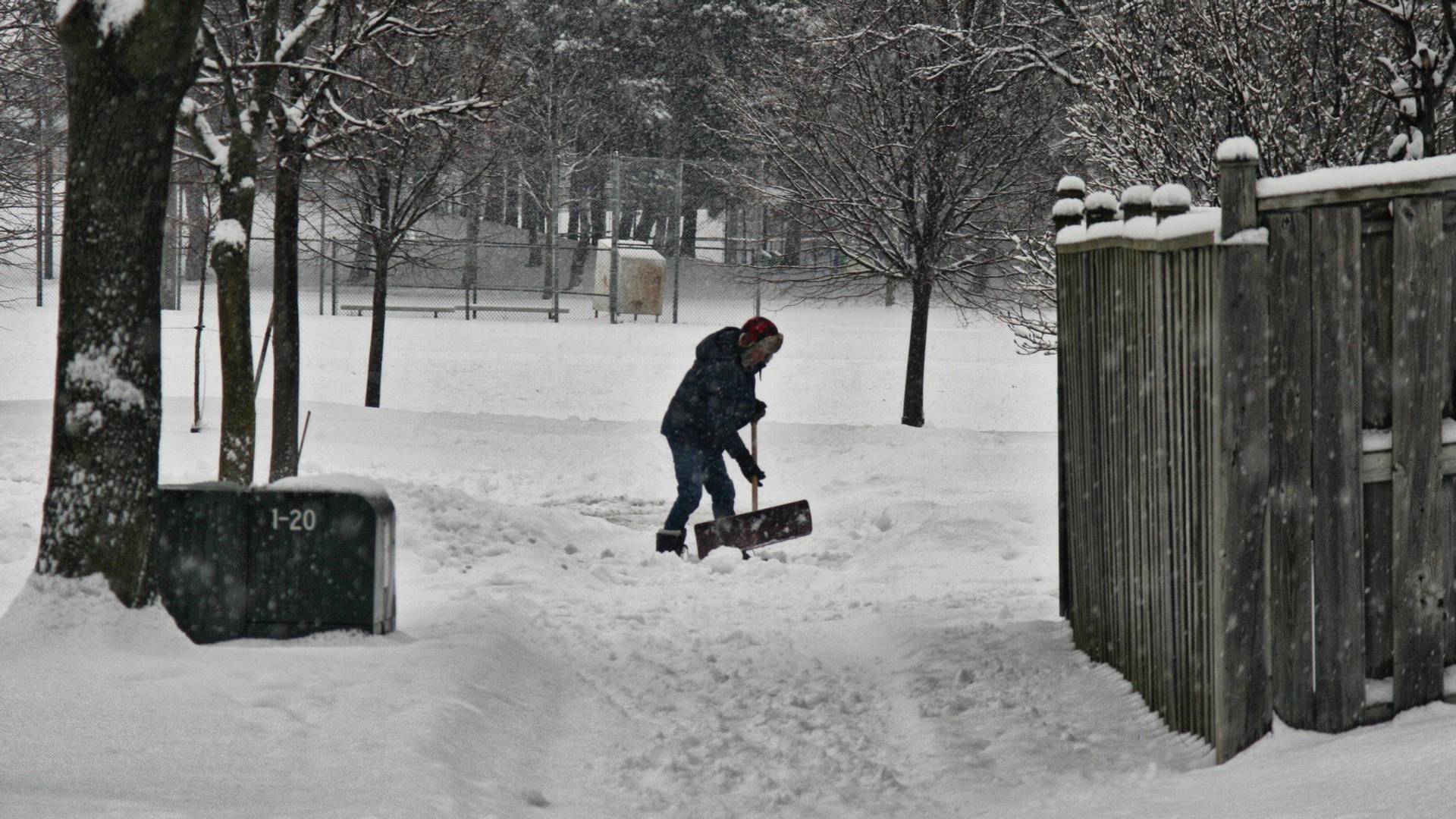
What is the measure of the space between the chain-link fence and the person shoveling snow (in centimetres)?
1694

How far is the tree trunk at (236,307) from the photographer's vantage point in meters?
10.2

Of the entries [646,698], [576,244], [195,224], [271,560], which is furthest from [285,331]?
[576,244]

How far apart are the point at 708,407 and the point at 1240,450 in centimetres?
624

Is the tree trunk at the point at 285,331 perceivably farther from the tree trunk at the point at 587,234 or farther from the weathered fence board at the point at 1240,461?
the tree trunk at the point at 587,234

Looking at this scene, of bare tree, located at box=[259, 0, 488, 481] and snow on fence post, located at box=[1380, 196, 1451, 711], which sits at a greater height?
bare tree, located at box=[259, 0, 488, 481]

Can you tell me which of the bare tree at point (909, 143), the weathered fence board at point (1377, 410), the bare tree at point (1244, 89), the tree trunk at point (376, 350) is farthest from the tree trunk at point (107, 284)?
the tree trunk at point (376, 350)

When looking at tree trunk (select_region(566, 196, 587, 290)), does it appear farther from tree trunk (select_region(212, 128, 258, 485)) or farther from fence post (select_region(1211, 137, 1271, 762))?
fence post (select_region(1211, 137, 1271, 762))

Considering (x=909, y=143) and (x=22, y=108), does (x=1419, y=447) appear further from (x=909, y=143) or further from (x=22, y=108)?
(x=22, y=108)

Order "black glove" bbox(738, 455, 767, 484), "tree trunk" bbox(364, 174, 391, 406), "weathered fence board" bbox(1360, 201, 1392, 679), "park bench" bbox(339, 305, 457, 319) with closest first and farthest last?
"weathered fence board" bbox(1360, 201, 1392, 679), "black glove" bbox(738, 455, 767, 484), "tree trunk" bbox(364, 174, 391, 406), "park bench" bbox(339, 305, 457, 319)

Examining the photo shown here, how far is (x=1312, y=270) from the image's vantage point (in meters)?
4.58

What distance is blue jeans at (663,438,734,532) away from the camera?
10.5 m

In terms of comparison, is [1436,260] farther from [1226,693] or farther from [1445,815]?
[1445,815]

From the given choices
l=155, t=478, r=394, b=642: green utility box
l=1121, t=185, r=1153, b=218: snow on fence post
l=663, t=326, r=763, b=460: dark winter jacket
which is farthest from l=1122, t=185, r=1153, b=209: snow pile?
l=663, t=326, r=763, b=460: dark winter jacket

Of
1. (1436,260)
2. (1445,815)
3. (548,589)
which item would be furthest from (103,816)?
(548,589)
